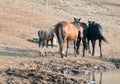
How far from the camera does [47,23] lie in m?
30.8

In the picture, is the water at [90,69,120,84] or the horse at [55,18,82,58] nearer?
the water at [90,69,120,84]

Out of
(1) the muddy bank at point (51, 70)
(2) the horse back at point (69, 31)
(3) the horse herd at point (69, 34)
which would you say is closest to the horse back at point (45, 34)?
(3) the horse herd at point (69, 34)

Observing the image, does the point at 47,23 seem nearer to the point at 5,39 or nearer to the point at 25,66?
the point at 5,39

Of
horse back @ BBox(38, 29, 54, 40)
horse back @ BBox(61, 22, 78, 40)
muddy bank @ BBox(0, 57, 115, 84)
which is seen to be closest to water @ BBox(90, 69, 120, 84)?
muddy bank @ BBox(0, 57, 115, 84)

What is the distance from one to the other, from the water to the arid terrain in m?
0.47

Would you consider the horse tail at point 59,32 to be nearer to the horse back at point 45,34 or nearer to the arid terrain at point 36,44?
the horse back at point 45,34

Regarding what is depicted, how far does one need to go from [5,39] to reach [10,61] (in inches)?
196

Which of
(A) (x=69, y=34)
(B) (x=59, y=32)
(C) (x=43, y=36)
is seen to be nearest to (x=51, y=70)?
(B) (x=59, y=32)

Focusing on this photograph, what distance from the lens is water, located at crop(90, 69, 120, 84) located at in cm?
2008

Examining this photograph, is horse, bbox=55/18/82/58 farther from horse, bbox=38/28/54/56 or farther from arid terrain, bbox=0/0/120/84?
arid terrain, bbox=0/0/120/84

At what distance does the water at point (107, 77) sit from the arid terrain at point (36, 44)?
0.47 metres

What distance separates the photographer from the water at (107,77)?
2008cm

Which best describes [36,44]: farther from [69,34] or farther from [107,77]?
[107,77]

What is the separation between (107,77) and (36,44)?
228 inches
